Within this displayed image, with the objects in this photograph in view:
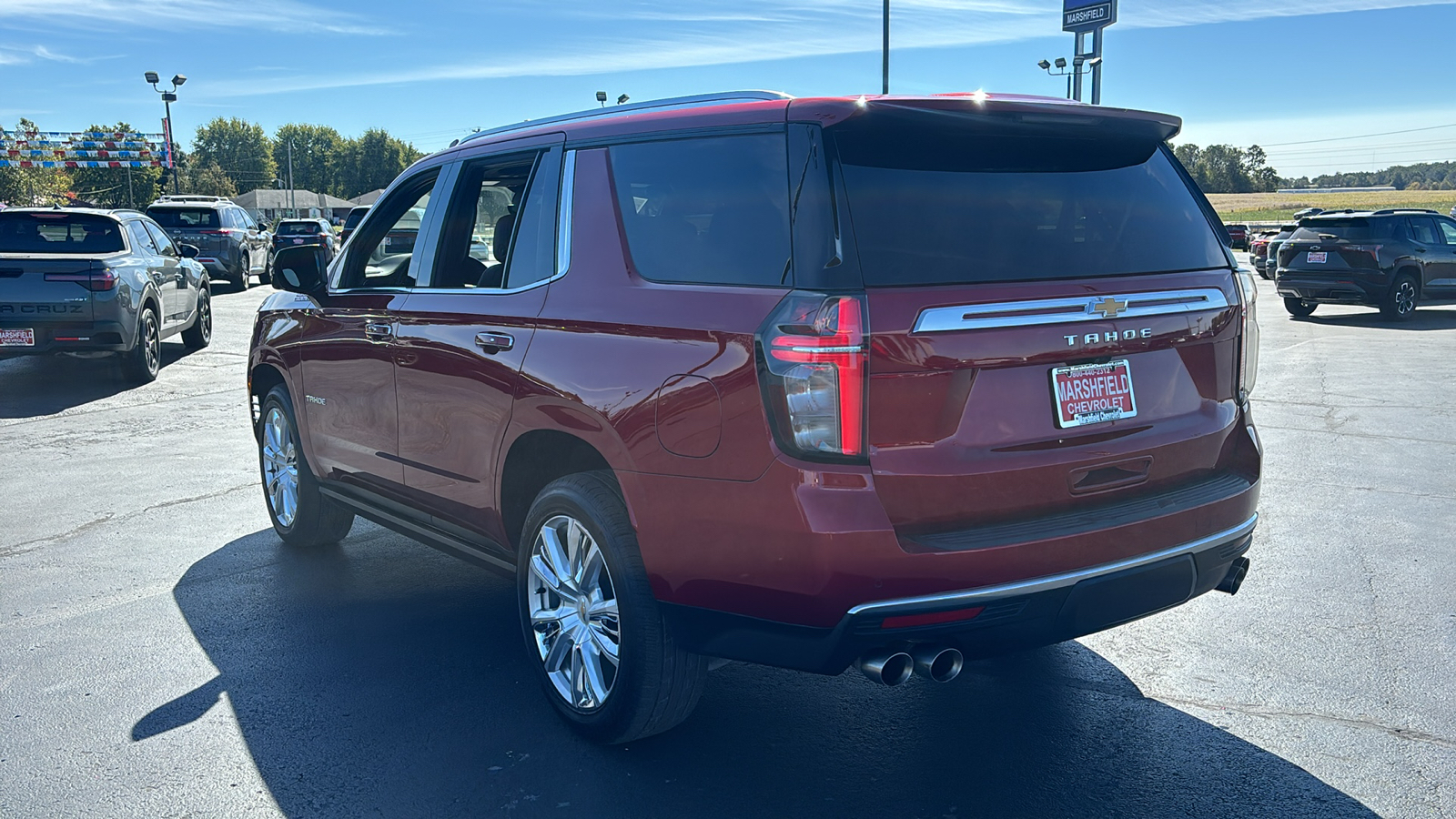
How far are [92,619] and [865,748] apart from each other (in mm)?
3392

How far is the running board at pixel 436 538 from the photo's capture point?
4387 mm

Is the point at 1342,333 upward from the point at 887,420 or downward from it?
downward

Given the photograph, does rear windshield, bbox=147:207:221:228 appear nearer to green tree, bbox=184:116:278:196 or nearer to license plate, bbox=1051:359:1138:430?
license plate, bbox=1051:359:1138:430

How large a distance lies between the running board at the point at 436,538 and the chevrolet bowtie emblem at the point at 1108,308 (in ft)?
7.22

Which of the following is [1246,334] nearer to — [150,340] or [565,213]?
[565,213]

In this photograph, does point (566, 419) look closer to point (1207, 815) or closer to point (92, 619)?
point (1207, 815)

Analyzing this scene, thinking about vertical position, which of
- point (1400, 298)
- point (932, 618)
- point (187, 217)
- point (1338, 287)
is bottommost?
point (1400, 298)

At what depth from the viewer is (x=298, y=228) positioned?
38.1 meters

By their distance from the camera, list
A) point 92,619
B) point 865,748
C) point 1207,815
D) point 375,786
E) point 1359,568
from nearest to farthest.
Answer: point 1207,815, point 375,786, point 865,748, point 92,619, point 1359,568

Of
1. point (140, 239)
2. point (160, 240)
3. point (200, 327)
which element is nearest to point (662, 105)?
point (140, 239)

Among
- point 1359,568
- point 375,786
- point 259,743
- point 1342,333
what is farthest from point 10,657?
point 1342,333

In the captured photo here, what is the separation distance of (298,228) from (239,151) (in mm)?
169922

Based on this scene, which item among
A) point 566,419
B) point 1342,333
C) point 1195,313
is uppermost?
point 1195,313

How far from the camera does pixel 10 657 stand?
4637 mm
